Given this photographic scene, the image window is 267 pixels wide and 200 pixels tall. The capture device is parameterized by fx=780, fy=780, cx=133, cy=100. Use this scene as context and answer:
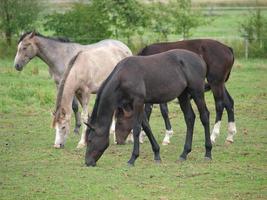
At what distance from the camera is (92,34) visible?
31.0 m

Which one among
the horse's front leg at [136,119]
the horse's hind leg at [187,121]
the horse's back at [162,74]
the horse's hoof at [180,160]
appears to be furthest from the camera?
the horse's hind leg at [187,121]

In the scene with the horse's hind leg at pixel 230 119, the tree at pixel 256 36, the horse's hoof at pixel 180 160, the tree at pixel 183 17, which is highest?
the horse's hoof at pixel 180 160

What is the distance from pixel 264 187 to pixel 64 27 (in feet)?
70.8

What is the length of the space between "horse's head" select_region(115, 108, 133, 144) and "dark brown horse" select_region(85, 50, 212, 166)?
131cm

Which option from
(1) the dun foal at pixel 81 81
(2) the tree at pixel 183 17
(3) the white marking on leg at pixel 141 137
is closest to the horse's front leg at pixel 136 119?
(1) the dun foal at pixel 81 81

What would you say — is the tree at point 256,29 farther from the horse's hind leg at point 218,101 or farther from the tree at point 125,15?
the horse's hind leg at point 218,101

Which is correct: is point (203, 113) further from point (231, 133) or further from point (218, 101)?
point (218, 101)

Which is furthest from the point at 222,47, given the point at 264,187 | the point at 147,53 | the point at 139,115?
the point at 264,187

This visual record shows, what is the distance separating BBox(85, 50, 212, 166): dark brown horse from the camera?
1220 cm

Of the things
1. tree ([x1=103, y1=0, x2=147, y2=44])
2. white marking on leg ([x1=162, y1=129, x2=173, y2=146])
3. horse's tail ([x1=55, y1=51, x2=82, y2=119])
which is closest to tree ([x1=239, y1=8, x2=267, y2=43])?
tree ([x1=103, y1=0, x2=147, y2=44])

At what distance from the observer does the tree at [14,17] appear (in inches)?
1248

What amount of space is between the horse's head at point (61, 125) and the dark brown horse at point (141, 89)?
5.79ft

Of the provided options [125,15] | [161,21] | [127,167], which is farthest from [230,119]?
[125,15]

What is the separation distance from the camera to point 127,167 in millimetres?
12086
